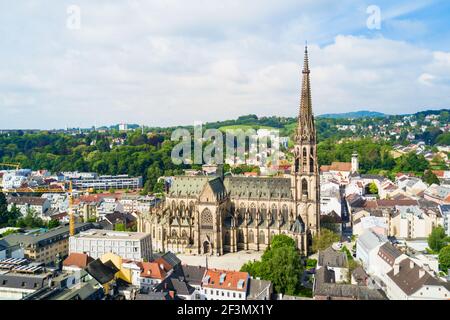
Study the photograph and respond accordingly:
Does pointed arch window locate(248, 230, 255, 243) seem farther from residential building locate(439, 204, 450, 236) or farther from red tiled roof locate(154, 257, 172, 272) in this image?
residential building locate(439, 204, 450, 236)

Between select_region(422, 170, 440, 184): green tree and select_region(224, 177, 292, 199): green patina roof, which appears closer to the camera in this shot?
select_region(224, 177, 292, 199): green patina roof

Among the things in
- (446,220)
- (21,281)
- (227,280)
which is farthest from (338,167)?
(21,281)

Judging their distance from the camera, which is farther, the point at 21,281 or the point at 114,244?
the point at 114,244

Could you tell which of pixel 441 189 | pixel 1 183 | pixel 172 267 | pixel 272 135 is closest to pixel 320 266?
pixel 172 267

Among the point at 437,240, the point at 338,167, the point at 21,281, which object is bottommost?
the point at 437,240

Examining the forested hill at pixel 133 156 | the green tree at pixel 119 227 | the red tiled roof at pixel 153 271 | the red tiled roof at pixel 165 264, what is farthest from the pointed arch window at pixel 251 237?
the forested hill at pixel 133 156
